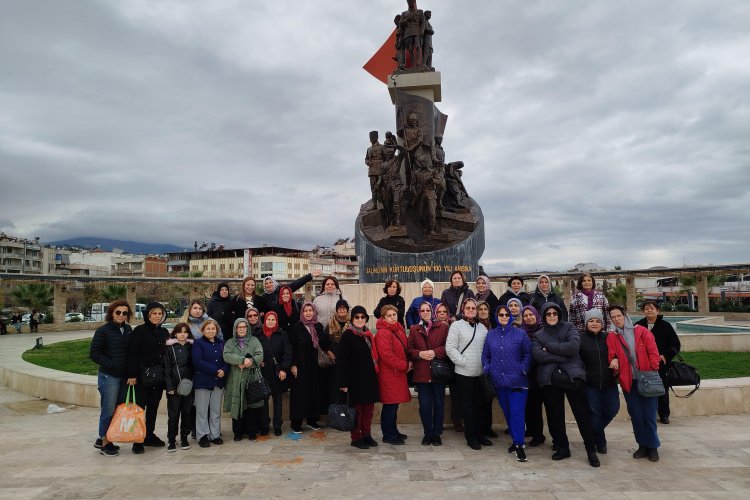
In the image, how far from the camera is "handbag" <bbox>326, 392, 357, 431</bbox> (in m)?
4.81

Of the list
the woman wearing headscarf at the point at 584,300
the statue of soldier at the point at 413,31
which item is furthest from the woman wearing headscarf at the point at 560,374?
the statue of soldier at the point at 413,31

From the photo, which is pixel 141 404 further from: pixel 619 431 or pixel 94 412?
pixel 619 431

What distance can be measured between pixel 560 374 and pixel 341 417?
2.15 m

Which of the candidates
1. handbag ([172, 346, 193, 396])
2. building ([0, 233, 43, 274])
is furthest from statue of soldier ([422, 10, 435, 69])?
building ([0, 233, 43, 274])

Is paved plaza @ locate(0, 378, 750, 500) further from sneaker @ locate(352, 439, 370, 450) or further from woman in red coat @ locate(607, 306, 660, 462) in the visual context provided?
woman in red coat @ locate(607, 306, 660, 462)

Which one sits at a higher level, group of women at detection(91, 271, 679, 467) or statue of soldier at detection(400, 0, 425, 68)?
statue of soldier at detection(400, 0, 425, 68)

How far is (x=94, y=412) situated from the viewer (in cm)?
696

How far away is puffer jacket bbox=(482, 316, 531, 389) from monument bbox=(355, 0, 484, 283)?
644 centimetres

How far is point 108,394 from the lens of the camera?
5012 mm

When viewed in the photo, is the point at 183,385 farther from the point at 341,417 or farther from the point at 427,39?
the point at 427,39

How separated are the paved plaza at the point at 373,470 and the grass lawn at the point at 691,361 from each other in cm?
348

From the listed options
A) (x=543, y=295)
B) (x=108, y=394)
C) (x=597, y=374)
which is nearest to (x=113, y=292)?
(x=108, y=394)

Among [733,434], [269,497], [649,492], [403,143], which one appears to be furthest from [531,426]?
[403,143]

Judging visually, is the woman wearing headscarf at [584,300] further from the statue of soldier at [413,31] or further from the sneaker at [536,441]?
the statue of soldier at [413,31]
